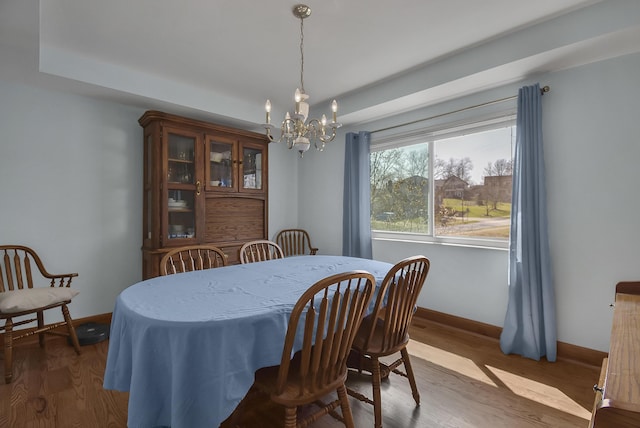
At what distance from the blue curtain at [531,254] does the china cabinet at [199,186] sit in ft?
8.92

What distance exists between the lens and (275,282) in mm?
1785

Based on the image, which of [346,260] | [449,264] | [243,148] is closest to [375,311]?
[346,260]

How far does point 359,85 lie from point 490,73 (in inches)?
48.8

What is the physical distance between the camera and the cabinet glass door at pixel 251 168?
371 centimetres

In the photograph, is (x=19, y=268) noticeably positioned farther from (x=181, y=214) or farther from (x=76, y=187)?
(x=181, y=214)

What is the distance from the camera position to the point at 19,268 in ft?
8.32

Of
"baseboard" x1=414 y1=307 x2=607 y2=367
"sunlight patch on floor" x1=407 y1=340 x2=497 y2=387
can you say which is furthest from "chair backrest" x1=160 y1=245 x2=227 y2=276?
"baseboard" x1=414 y1=307 x2=607 y2=367

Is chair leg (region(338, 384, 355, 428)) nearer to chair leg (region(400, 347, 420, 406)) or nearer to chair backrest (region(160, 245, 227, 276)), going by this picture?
chair leg (region(400, 347, 420, 406))

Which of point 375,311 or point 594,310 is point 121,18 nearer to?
point 375,311

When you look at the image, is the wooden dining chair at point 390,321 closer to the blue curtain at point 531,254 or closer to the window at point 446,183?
the blue curtain at point 531,254

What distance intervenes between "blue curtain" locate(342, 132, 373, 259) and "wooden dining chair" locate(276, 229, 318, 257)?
780mm

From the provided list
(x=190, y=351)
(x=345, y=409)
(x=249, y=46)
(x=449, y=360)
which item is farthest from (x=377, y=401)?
(x=249, y=46)

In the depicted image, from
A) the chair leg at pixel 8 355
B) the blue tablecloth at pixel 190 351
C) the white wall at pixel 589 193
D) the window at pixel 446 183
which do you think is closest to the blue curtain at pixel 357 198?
the window at pixel 446 183

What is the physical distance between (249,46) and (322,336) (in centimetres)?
228
